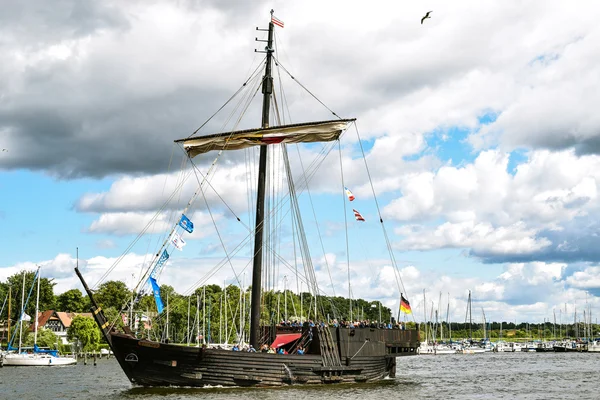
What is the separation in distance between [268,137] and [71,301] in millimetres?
117686

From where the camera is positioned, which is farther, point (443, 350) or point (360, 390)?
point (443, 350)

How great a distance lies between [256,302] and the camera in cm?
4350

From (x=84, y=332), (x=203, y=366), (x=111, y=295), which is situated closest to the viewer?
(x=203, y=366)

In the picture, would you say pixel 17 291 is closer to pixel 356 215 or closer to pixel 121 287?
pixel 121 287

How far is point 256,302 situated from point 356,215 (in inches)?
423

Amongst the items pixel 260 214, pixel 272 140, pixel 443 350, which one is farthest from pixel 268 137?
pixel 443 350

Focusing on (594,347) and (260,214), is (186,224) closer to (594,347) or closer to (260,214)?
(260,214)

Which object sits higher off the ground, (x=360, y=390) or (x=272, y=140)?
(x=272, y=140)

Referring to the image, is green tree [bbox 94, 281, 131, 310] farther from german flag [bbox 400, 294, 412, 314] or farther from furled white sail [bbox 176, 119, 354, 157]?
furled white sail [bbox 176, 119, 354, 157]

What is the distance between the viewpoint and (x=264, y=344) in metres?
44.2

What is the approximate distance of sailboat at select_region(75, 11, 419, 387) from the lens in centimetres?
3881

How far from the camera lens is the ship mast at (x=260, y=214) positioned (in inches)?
1716

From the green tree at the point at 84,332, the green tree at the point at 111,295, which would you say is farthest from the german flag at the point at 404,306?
the green tree at the point at 111,295

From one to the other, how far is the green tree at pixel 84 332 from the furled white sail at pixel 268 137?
7623 centimetres
